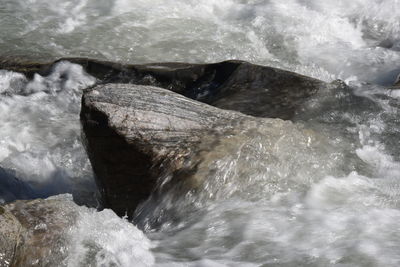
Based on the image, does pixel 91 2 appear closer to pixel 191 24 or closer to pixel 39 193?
pixel 191 24

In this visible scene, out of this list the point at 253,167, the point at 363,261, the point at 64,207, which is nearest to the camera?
the point at 363,261

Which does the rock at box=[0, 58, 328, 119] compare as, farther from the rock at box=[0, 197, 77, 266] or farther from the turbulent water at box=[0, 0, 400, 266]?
the rock at box=[0, 197, 77, 266]

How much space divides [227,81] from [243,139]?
160 centimetres

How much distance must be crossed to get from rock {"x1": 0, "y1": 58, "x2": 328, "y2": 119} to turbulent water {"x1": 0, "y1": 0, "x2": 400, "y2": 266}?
0.49 ft

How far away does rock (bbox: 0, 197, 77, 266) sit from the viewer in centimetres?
361

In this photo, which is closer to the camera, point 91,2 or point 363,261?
point 363,261

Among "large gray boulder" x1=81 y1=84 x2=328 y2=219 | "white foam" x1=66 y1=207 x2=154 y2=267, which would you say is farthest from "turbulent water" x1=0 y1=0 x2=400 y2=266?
"large gray boulder" x1=81 y1=84 x2=328 y2=219

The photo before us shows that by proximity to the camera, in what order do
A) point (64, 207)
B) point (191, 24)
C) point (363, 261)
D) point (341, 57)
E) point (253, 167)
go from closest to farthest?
1. point (363, 261)
2. point (64, 207)
3. point (253, 167)
4. point (341, 57)
5. point (191, 24)

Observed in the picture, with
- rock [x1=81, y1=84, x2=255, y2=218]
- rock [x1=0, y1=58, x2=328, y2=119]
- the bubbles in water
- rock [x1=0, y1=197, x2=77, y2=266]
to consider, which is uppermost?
rock [x1=0, y1=197, x2=77, y2=266]

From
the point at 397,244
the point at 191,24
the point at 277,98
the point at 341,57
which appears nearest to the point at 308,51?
the point at 341,57

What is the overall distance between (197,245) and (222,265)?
311mm

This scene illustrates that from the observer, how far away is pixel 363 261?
3.82 metres

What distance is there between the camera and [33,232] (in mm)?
3791

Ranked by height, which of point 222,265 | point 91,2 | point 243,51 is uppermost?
point 222,265
